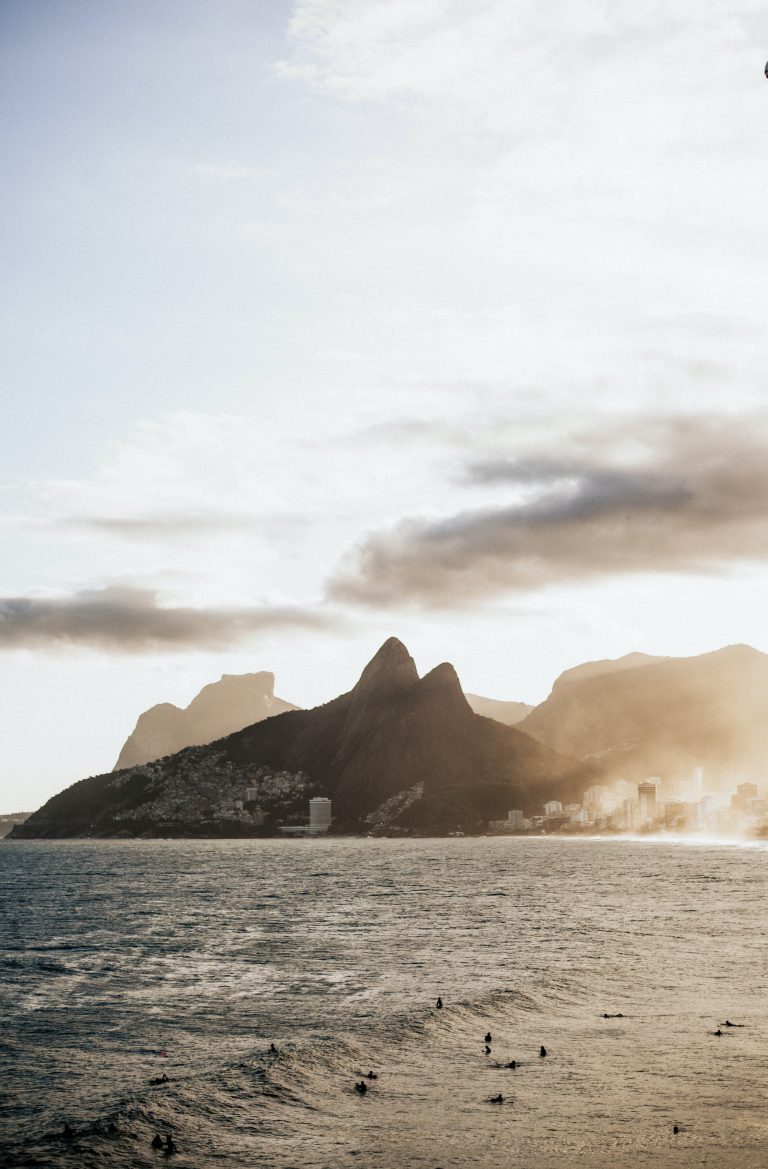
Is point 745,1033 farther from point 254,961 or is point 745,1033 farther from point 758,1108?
point 254,961

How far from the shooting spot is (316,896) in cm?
16862

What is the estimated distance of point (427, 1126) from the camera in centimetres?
4500

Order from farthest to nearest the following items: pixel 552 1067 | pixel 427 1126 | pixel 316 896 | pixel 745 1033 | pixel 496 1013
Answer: pixel 316 896 → pixel 496 1013 → pixel 745 1033 → pixel 552 1067 → pixel 427 1126

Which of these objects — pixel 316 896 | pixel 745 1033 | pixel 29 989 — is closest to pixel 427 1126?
pixel 745 1033

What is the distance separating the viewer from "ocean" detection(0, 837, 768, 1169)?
43.4m

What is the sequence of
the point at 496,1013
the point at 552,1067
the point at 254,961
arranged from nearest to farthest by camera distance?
1. the point at 552,1067
2. the point at 496,1013
3. the point at 254,961

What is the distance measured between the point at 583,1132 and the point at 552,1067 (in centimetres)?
1051

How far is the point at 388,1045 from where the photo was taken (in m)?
60.8

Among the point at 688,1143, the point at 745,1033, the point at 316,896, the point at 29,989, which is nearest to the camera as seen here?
the point at 688,1143

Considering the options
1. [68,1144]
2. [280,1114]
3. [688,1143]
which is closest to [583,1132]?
[688,1143]

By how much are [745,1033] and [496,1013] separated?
16.1 metres

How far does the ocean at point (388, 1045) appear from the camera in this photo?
43.4 meters

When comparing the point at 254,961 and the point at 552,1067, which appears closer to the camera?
the point at 552,1067

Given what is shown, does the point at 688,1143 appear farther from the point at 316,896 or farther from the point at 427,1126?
the point at 316,896
